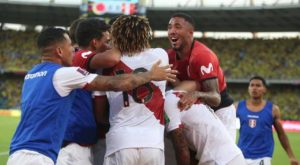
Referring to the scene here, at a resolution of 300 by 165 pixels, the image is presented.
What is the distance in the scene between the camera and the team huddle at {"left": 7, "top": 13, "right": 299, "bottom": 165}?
11.9ft

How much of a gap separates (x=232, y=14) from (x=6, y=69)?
19.3 meters

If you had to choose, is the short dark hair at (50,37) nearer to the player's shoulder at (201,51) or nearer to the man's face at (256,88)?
the player's shoulder at (201,51)

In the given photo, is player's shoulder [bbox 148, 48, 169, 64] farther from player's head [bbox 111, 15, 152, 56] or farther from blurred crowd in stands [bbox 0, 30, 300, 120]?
blurred crowd in stands [bbox 0, 30, 300, 120]

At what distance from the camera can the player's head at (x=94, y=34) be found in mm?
4133

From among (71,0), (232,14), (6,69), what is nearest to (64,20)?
(71,0)

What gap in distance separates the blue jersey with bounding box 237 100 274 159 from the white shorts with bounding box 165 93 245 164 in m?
3.65

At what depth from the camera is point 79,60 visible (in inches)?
155

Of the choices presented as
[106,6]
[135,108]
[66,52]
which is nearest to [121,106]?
[135,108]

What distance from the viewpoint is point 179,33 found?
14.2 ft

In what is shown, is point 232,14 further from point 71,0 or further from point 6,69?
point 6,69

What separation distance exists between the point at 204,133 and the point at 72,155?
47.0 inches

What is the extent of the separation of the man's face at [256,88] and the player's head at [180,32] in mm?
3353

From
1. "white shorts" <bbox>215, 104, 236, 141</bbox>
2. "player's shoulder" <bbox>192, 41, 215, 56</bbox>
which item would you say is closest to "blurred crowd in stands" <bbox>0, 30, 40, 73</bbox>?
"white shorts" <bbox>215, 104, 236, 141</bbox>

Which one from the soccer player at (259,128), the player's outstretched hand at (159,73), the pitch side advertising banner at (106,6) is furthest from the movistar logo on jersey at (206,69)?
the pitch side advertising banner at (106,6)
